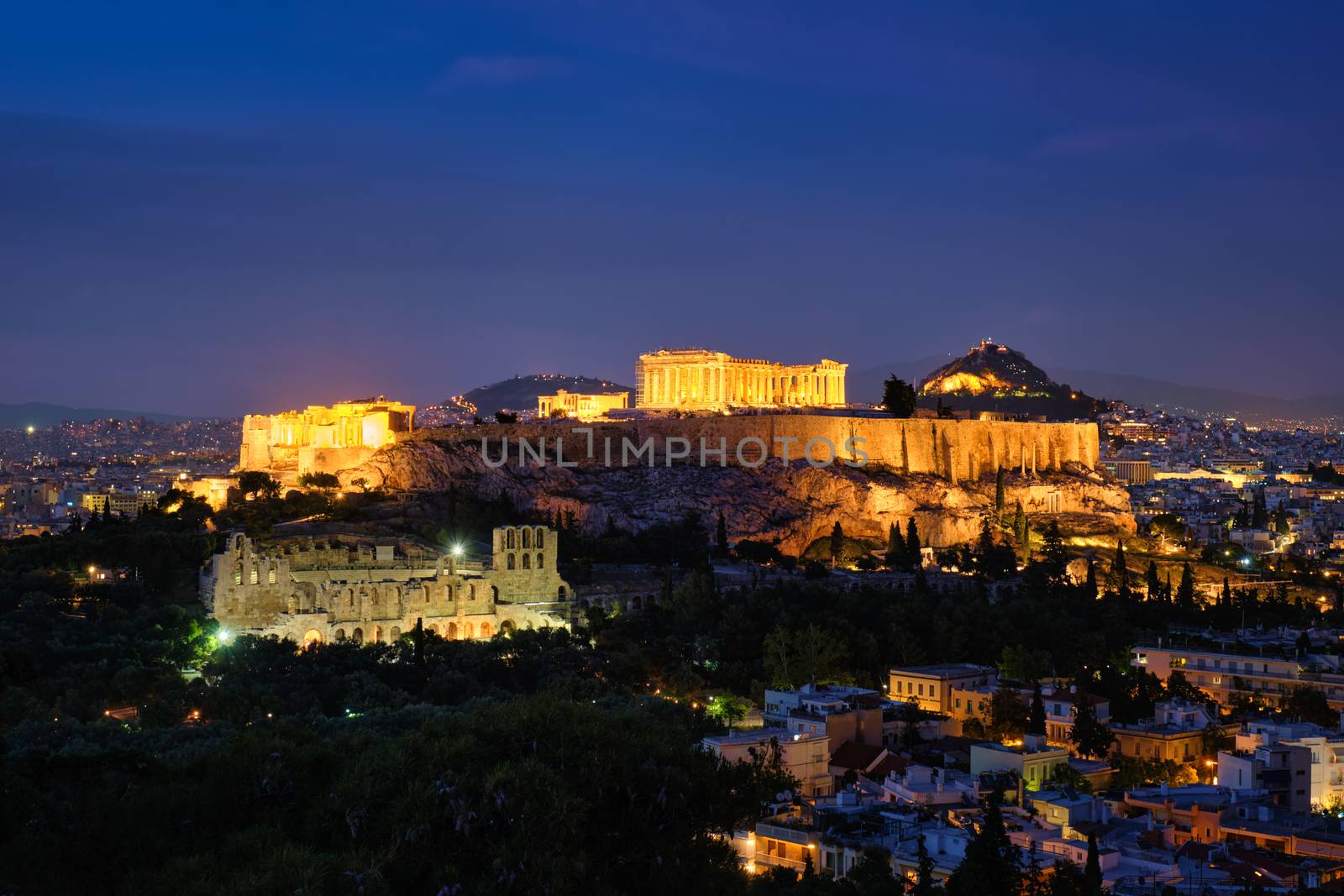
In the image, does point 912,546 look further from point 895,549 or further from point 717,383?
point 717,383

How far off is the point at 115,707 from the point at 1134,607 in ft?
93.2

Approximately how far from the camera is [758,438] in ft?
202

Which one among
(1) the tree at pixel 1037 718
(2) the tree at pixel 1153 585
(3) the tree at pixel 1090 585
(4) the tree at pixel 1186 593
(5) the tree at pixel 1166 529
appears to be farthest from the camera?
(5) the tree at pixel 1166 529

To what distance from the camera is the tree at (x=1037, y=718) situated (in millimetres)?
33719

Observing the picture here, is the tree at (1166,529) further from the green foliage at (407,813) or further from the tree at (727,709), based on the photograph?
the green foliage at (407,813)

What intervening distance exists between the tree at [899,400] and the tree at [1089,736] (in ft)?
109

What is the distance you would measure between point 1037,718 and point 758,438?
93.9 feet

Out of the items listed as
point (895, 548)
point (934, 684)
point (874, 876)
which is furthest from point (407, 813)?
point (895, 548)

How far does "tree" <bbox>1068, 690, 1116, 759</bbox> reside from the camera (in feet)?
108

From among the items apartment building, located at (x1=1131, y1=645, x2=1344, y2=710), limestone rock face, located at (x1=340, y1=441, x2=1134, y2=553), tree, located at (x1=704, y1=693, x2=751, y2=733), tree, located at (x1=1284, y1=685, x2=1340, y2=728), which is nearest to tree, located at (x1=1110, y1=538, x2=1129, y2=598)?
limestone rock face, located at (x1=340, y1=441, x2=1134, y2=553)

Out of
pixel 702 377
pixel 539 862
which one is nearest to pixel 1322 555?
pixel 702 377

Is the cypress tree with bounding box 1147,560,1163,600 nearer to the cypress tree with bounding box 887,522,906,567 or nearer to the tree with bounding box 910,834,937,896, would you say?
the cypress tree with bounding box 887,522,906,567

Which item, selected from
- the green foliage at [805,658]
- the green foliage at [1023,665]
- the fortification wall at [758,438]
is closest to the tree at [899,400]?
the fortification wall at [758,438]

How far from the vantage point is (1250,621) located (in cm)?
4869
